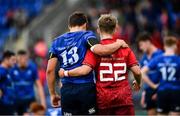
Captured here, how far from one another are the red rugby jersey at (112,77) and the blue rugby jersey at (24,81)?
222 inches

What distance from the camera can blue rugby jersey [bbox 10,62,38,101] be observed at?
1512 centimetres

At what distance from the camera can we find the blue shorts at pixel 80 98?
972cm

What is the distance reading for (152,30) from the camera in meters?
21.8

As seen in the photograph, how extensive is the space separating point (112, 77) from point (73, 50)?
720 millimetres

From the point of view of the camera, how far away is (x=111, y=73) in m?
9.65

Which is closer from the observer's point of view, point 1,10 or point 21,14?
point 21,14

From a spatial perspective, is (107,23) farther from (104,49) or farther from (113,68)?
(113,68)

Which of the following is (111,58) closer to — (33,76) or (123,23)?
(33,76)

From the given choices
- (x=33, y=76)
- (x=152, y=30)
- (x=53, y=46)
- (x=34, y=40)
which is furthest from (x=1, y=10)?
(x=53, y=46)

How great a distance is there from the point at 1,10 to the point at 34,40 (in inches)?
165

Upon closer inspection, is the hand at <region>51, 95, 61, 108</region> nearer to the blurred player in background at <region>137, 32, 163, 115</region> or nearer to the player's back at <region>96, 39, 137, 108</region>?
the player's back at <region>96, 39, 137, 108</region>

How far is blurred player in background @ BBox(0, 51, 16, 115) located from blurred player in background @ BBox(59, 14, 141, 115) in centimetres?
400

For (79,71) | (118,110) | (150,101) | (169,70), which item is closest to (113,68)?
(79,71)

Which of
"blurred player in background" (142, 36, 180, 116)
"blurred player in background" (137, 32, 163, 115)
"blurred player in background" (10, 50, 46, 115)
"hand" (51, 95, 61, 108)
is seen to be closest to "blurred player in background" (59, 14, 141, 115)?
"hand" (51, 95, 61, 108)
